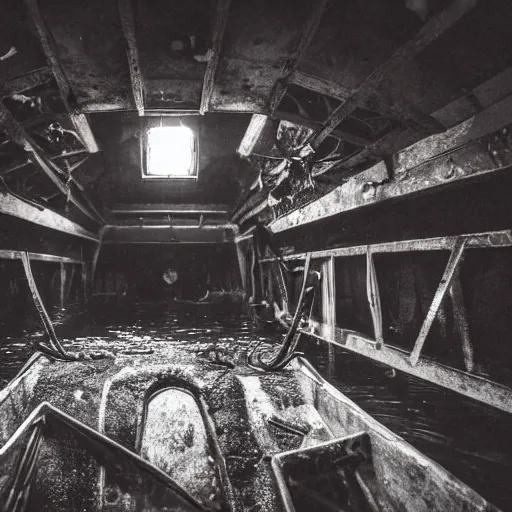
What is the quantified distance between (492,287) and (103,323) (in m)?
6.49

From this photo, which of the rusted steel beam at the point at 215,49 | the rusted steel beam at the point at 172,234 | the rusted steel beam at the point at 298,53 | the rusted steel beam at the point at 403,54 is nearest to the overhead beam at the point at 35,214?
the rusted steel beam at the point at 172,234

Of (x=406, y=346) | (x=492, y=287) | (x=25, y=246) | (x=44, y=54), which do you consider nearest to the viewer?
(x=44, y=54)

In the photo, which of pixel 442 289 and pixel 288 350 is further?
pixel 288 350

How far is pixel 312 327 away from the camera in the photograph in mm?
5211

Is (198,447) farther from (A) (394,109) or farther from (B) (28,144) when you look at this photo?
(B) (28,144)

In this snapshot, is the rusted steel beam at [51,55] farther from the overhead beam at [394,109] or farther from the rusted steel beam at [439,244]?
the rusted steel beam at [439,244]

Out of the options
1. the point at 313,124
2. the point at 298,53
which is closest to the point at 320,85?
the point at 298,53

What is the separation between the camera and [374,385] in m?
3.41

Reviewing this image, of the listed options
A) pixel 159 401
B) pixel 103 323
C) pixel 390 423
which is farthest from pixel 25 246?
pixel 390 423

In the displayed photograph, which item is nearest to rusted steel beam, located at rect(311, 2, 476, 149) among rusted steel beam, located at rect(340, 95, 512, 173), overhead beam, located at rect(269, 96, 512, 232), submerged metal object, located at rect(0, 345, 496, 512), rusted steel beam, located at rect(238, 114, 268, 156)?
rusted steel beam, located at rect(340, 95, 512, 173)

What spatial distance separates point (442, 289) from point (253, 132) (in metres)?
2.94

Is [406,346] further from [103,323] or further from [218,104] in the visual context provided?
[103,323]

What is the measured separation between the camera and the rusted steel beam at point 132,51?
1.97m

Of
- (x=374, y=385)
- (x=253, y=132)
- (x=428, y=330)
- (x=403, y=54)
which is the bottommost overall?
(x=374, y=385)
